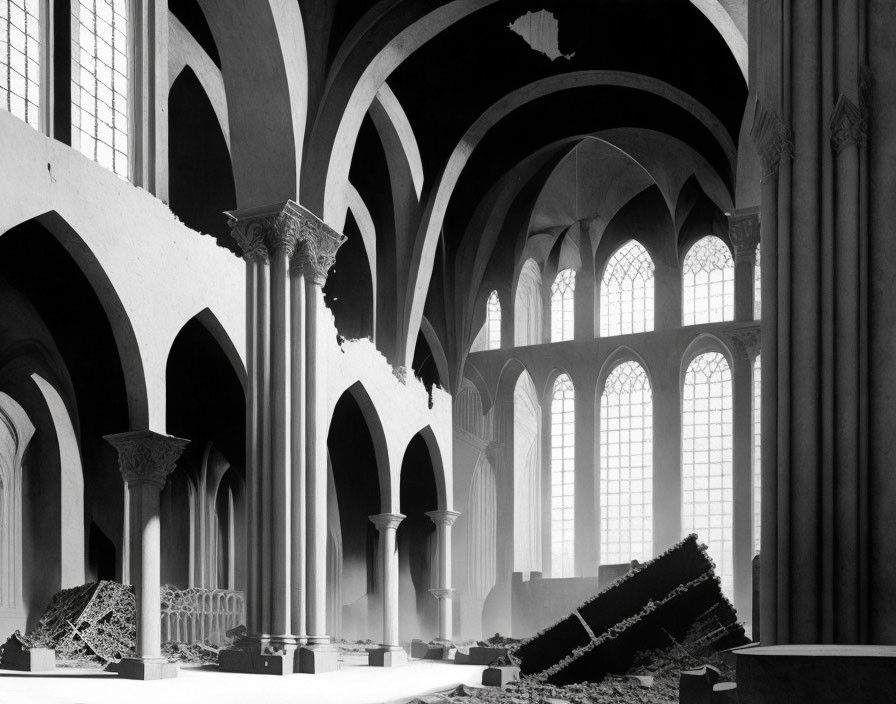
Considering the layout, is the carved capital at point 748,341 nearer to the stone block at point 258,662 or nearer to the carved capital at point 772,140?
the stone block at point 258,662

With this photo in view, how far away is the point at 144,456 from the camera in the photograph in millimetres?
12773

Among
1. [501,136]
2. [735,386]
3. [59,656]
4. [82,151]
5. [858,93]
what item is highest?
[501,136]

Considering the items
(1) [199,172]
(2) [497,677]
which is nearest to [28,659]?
(2) [497,677]

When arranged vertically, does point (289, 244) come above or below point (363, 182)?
below

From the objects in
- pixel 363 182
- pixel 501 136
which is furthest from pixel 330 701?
pixel 501 136

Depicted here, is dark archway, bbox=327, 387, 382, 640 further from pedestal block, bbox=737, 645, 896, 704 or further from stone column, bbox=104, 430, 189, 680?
pedestal block, bbox=737, 645, 896, 704

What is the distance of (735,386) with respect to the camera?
69.6ft

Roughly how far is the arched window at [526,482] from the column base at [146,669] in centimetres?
1434

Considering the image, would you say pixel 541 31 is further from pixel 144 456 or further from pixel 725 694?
pixel 725 694

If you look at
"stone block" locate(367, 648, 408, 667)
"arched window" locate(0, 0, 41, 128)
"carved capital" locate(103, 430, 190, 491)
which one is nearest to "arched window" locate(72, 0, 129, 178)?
"arched window" locate(0, 0, 41, 128)

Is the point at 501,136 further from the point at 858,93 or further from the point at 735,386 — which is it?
the point at 858,93

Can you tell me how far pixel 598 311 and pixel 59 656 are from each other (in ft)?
51.9

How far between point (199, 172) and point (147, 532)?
8.77m

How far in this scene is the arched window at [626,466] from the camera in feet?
82.2
